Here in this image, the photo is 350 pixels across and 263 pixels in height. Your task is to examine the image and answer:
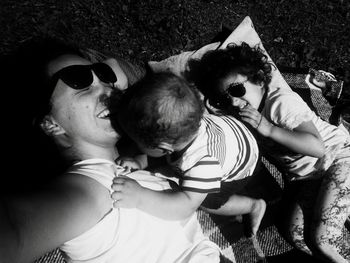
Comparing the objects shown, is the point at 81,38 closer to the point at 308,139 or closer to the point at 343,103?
the point at 308,139

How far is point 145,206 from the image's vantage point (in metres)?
2.14

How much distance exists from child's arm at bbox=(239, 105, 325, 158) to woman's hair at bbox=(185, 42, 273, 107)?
39 cm

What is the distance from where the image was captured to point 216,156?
2.55 meters

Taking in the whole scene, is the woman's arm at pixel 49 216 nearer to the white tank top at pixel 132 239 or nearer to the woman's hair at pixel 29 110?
the white tank top at pixel 132 239

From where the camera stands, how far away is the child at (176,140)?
2.10 metres

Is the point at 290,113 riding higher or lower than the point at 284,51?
lower

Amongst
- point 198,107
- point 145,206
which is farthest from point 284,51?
point 145,206

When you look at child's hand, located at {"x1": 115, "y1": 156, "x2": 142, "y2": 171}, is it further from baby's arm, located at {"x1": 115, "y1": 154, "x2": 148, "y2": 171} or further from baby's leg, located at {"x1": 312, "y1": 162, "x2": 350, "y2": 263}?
baby's leg, located at {"x1": 312, "y1": 162, "x2": 350, "y2": 263}

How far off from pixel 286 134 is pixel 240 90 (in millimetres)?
Answer: 547

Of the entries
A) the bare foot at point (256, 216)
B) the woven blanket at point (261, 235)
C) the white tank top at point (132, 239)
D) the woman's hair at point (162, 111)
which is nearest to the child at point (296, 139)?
the woven blanket at point (261, 235)

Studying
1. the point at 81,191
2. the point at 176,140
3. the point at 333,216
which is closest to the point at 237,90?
the point at 176,140

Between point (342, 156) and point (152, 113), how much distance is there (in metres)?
2.14

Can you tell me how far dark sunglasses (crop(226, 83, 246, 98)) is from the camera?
2.99 metres

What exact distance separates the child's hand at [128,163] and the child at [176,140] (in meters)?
0.25
